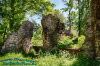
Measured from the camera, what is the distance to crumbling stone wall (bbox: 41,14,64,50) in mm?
11836

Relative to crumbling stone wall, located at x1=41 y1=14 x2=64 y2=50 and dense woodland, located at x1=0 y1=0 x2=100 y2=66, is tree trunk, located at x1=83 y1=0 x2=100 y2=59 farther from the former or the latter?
crumbling stone wall, located at x1=41 y1=14 x2=64 y2=50

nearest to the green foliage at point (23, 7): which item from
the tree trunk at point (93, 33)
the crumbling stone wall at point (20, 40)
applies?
the crumbling stone wall at point (20, 40)

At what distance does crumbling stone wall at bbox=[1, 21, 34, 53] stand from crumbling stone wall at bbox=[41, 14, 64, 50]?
139cm

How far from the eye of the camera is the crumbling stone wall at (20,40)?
417 inches

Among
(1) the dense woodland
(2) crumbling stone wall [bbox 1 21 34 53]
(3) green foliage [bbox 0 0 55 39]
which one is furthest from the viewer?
(3) green foliage [bbox 0 0 55 39]

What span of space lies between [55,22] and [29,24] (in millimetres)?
2110

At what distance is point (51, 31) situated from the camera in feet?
39.0

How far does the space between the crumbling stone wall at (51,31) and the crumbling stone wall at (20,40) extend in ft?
4.57

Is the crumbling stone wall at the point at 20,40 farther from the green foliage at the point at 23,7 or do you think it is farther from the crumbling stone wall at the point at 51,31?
the green foliage at the point at 23,7

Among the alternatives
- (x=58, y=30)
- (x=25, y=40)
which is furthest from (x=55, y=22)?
(x=25, y=40)

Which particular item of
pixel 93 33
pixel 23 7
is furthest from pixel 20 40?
pixel 23 7

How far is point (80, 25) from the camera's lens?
62.5ft

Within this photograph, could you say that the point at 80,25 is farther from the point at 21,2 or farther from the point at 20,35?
the point at 20,35

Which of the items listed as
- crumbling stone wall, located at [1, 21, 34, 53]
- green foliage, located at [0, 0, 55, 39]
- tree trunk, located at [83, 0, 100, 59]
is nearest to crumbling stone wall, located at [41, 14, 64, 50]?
crumbling stone wall, located at [1, 21, 34, 53]
